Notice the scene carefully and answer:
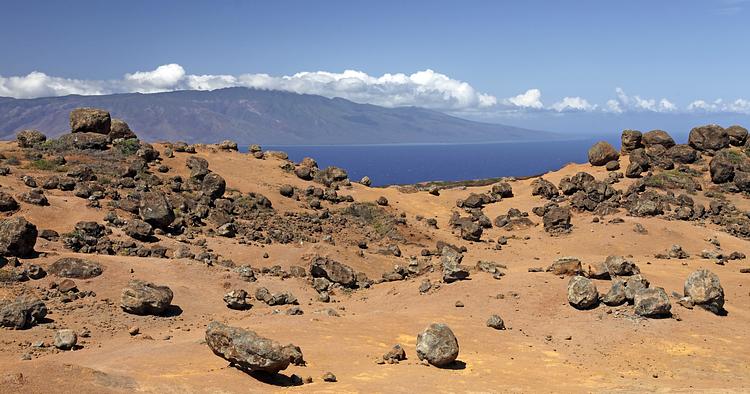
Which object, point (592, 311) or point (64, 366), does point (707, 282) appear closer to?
point (592, 311)

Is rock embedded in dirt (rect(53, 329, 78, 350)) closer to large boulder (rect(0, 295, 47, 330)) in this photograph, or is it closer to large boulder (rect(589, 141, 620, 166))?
large boulder (rect(0, 295, 47, 330))

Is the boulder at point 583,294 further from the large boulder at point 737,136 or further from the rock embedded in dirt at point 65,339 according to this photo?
the large boulder at point 737,136

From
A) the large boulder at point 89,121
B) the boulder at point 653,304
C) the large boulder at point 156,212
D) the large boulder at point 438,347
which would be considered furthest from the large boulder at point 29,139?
the boulder at point 653,304

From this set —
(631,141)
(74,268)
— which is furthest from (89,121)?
(631,141)

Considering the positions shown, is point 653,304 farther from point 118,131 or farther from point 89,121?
point 89,121

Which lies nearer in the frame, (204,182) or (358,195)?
(204,182)

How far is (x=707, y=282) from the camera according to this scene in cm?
2956

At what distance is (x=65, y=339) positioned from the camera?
22.2 metres

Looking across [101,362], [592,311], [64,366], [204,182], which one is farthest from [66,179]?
[592,311]

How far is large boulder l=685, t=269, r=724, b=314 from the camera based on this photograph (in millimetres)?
29266

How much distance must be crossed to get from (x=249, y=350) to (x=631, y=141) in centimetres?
6751

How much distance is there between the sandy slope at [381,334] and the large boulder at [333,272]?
146cm

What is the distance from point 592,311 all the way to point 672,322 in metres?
3.51

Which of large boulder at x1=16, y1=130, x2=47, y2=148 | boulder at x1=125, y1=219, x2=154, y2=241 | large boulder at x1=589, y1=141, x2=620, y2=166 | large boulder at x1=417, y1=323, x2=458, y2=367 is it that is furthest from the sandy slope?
large boulder at x1=589, y1=141, x2=620, y2=166
